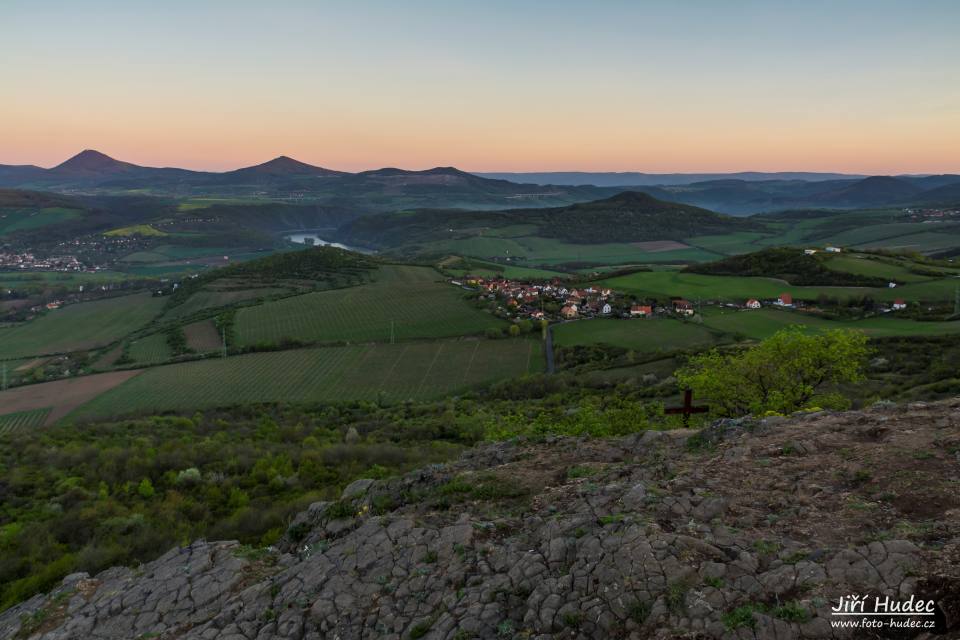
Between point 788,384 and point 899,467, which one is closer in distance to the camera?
point 899,467

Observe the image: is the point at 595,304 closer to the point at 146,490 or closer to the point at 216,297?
the point at 146,490

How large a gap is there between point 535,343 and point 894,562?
67343 mm

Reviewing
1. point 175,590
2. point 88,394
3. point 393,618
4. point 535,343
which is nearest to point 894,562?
point 393,618

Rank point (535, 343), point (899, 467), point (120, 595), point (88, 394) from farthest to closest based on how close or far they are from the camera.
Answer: point (535, 343) < point (88, 394) < point (120, 595) < point (899, 467)

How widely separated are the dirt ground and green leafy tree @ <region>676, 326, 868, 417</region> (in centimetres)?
6660

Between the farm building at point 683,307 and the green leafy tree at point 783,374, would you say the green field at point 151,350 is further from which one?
the farm building at point 683,307

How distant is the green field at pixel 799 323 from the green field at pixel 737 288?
13775mm

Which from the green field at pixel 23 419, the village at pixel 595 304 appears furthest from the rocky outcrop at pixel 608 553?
the village at pixel 595 304

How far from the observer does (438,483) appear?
45.4 ft

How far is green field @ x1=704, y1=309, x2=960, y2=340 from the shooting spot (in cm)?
5344

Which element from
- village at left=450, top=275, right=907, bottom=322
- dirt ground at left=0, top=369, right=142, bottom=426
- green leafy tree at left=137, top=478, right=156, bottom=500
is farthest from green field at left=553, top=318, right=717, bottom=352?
dirt ground at left=0, top=369, right=142, bottom=426

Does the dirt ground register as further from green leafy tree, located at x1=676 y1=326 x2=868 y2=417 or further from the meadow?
green leafy tree, located at x1=676 y1=326 x2=868 y2=417

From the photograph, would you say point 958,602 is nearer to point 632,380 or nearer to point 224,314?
point 632,380

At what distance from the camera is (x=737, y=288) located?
329ft
